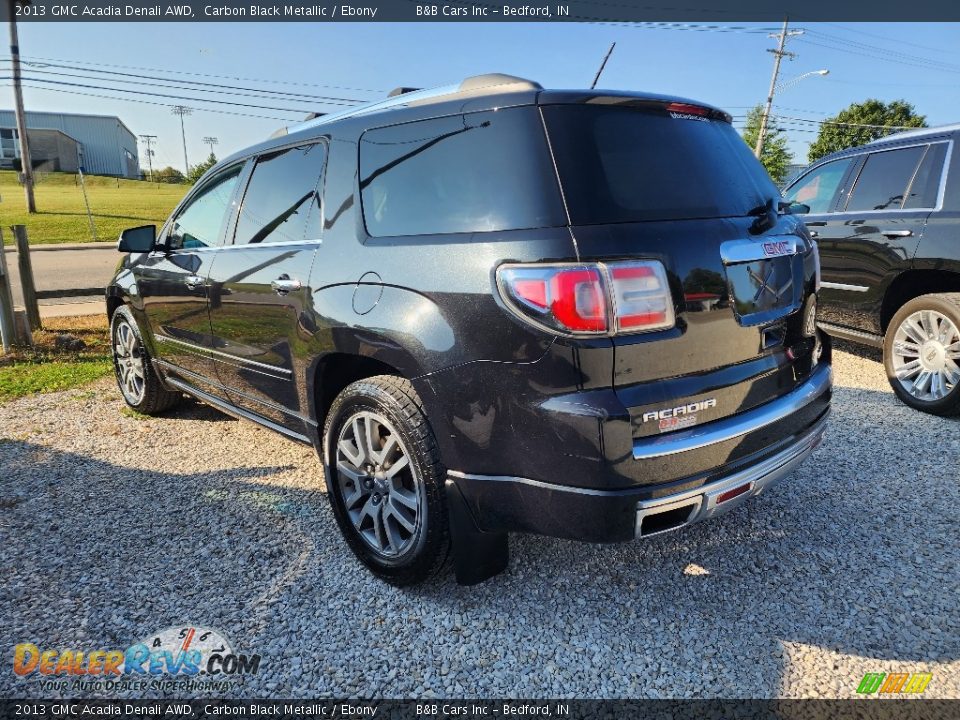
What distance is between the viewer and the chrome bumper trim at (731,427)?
75.6 inches

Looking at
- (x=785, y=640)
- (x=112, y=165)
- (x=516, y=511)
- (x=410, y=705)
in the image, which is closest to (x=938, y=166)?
(x=785, y=640)

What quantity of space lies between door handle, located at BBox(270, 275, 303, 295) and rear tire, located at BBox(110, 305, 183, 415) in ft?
7.03

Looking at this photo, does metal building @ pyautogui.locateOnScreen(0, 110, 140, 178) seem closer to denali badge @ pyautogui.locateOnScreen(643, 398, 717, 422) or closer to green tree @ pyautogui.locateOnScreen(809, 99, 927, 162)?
green tree @ pyautogui.locateOnScreen(809, 99, 927, 162)

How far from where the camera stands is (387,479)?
8.05ft

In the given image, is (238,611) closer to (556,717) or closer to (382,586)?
(382,586)

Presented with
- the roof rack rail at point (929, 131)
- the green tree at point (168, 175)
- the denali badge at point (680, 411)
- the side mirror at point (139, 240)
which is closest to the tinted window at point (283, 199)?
the side mirror at point (139, 240)

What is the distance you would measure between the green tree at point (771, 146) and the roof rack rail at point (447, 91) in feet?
150

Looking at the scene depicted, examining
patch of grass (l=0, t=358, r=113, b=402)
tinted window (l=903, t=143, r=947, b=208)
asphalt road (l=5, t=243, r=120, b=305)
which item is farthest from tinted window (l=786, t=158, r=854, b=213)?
asphalt road (l=5, t=243, r=120, b=305)

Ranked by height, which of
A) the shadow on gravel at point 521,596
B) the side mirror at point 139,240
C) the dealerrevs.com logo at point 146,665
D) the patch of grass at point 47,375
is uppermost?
the side mirror at point 139,240

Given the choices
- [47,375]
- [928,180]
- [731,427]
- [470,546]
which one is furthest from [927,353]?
[47,375]

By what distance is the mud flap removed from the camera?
86.5 inches

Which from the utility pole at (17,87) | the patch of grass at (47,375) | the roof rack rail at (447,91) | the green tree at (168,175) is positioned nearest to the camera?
the roof rack rail at (447,91)

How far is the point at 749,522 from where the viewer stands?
300 cm

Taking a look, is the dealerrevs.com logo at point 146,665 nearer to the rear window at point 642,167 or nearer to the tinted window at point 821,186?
the rear window at point 642,167
